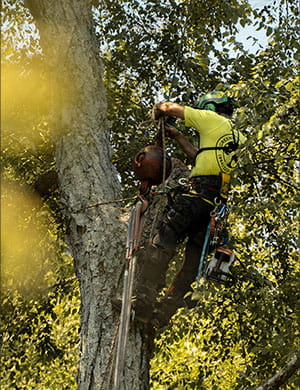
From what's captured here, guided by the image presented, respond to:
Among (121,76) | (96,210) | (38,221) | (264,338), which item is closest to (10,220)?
(38,221)

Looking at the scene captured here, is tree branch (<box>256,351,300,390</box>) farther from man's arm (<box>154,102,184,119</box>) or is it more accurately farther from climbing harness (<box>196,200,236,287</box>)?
man's arm (<box>154,102,184,119</box>)

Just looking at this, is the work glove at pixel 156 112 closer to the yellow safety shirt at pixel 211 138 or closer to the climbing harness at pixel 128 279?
the yellow safety shirt at pixel 211 138

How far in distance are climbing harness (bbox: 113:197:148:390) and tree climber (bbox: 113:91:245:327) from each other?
0.16m

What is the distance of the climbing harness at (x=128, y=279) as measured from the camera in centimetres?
309

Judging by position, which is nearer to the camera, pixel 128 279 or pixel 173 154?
pixel 128 279

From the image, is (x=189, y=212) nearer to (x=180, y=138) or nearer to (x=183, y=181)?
(x=183, y=181)

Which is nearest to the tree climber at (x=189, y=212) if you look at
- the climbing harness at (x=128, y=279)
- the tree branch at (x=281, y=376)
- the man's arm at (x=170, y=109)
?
the man's arm at (x=170, y=109)

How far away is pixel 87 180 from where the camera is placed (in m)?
4.19

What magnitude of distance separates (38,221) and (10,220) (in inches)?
25.3

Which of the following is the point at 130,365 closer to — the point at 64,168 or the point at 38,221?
the point at 64,168

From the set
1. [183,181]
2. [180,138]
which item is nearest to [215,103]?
[180,138]

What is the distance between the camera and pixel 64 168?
4.29 meters

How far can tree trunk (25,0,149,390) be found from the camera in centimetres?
359

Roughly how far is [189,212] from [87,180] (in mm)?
897
